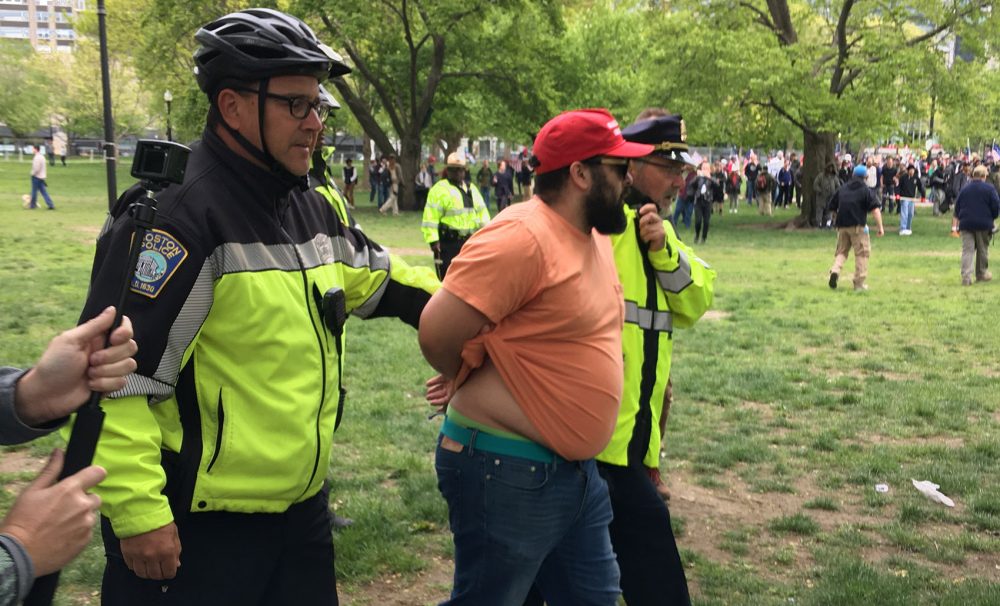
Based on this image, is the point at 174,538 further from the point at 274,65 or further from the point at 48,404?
the point at 274,65

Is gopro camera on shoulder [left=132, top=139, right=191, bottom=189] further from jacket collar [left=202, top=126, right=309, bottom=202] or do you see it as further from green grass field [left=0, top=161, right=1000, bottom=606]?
green grass field [left=0, top=161, right=1000, bottom=606]

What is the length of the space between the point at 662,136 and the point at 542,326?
119cm

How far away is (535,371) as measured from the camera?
9.52 ft

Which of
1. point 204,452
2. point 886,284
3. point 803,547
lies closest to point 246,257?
point 204,452

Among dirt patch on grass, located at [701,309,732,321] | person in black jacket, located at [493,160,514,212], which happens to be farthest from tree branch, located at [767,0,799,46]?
dirt patch on grass, located at [701,309,732,321]

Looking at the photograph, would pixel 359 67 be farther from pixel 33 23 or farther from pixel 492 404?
pixel 33 23

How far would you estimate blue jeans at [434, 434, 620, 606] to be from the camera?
2.92m

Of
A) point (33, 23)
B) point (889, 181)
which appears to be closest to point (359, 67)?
point (889, 181)

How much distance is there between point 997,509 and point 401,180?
1199 inches

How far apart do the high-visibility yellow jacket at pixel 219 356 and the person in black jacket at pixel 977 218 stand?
51.1ft

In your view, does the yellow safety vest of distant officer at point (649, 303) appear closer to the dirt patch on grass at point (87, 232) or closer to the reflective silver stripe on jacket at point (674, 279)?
the reflective silver stripe on jacket at point (674, 279)

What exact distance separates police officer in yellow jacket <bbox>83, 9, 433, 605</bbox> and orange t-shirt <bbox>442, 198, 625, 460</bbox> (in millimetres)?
423

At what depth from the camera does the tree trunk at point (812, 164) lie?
29.1m

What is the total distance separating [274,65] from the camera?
2.56m
